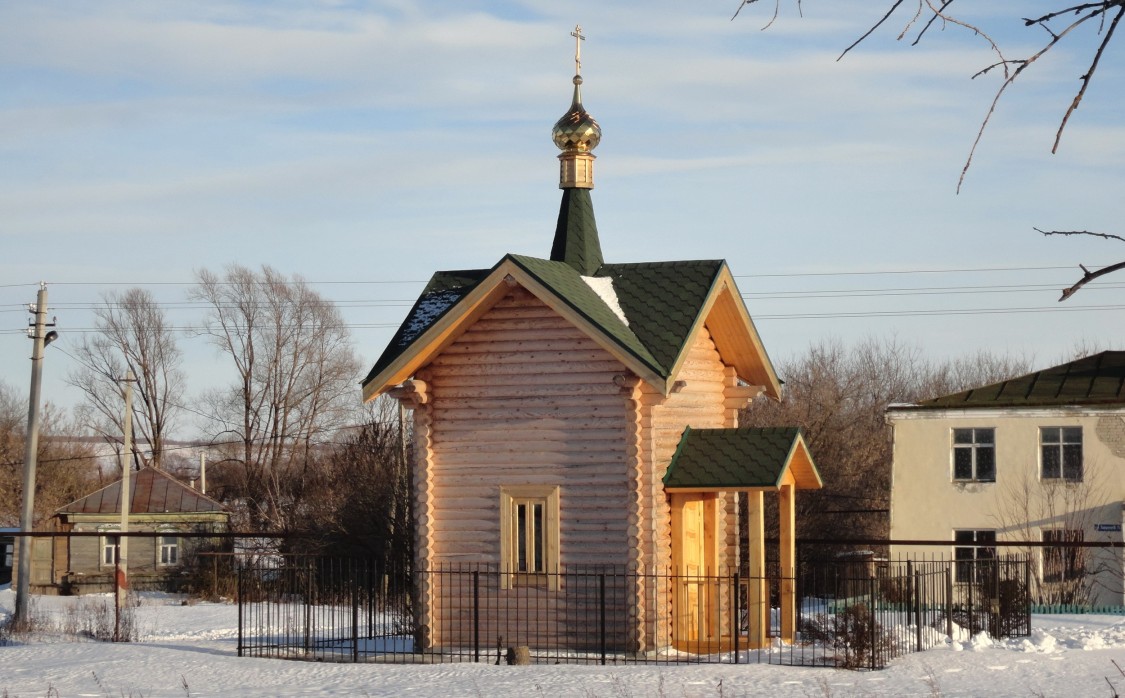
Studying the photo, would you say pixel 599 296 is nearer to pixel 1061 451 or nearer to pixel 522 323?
pixel 522 323

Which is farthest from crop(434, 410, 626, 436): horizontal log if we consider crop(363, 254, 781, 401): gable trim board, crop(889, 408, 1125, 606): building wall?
crop(889, 408, 1125, 606): building wall

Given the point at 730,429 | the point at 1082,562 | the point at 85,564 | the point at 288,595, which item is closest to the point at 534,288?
the point at 730,429

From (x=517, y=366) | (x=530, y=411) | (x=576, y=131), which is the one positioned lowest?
(x=530, y=411)

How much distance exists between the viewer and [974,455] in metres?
31.6

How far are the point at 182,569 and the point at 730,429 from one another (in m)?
25.8

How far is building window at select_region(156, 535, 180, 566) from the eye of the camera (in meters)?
41.7

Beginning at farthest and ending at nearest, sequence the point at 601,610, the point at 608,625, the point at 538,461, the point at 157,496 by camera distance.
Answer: the point at 157,496 < the point at 538,461 < the point at 608,625 < the point at 601,610

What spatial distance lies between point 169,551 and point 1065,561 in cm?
2532

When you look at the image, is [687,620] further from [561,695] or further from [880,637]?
[561,695]

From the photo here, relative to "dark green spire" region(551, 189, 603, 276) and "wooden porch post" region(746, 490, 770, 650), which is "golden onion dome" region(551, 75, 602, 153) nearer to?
"dark green spire" region(551, 189, 603, 276)

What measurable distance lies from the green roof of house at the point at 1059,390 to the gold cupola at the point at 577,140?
46.9 feet

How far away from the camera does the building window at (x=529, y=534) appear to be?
667 inches

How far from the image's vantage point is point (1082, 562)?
29531 mm

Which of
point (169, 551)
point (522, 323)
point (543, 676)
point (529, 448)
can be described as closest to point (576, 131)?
point (522, 323)
